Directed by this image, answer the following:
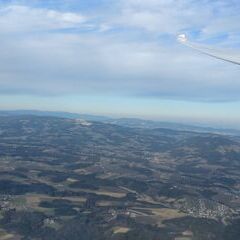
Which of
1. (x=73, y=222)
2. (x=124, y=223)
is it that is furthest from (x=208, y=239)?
(x=73, y=222)

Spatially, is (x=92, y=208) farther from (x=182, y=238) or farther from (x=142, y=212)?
(x=182, y=238)

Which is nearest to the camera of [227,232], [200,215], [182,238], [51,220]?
[182,238]

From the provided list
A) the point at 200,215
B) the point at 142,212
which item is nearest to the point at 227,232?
the point at 200,215

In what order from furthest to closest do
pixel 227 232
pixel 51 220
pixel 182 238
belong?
1. pixel 51 220
2. pixel 227 232
3. pixel 182 238

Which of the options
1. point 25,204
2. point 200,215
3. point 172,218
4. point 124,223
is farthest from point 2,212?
point 200,215

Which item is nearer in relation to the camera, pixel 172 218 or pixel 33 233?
pixel 33 233

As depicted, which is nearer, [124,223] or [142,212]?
[124,223]

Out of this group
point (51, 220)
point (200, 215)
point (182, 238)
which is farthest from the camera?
point (200, 215)

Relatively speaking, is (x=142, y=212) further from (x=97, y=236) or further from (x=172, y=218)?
(x=97, y=236)

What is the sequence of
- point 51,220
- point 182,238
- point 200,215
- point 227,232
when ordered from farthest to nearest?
1. point 200,215
2. point 51,220
3. point 227,232
4. point 182,238
